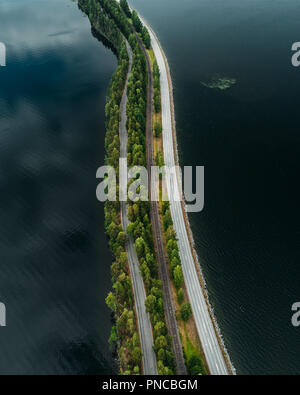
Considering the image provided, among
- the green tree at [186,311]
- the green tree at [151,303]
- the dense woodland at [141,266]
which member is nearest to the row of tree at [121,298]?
the dense woodland at [141,266]

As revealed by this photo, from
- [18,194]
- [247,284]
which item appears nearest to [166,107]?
[18,194]

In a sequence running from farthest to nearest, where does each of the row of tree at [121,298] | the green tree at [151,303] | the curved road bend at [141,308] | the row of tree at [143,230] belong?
the green tree at [151,303] < the curved road bend at [141,308] < the row of tree at [121,298] < the row of tree at [143,230]

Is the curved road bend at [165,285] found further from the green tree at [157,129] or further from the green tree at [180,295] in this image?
the green tree at [157,129]

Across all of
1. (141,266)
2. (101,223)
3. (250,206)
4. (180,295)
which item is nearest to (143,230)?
(141,266)

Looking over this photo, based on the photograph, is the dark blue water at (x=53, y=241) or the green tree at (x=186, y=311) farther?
the dark blue water at (x=53, y=241)

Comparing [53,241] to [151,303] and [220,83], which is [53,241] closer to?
[151,303]

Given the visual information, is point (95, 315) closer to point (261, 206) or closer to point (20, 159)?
point (261, 206)
